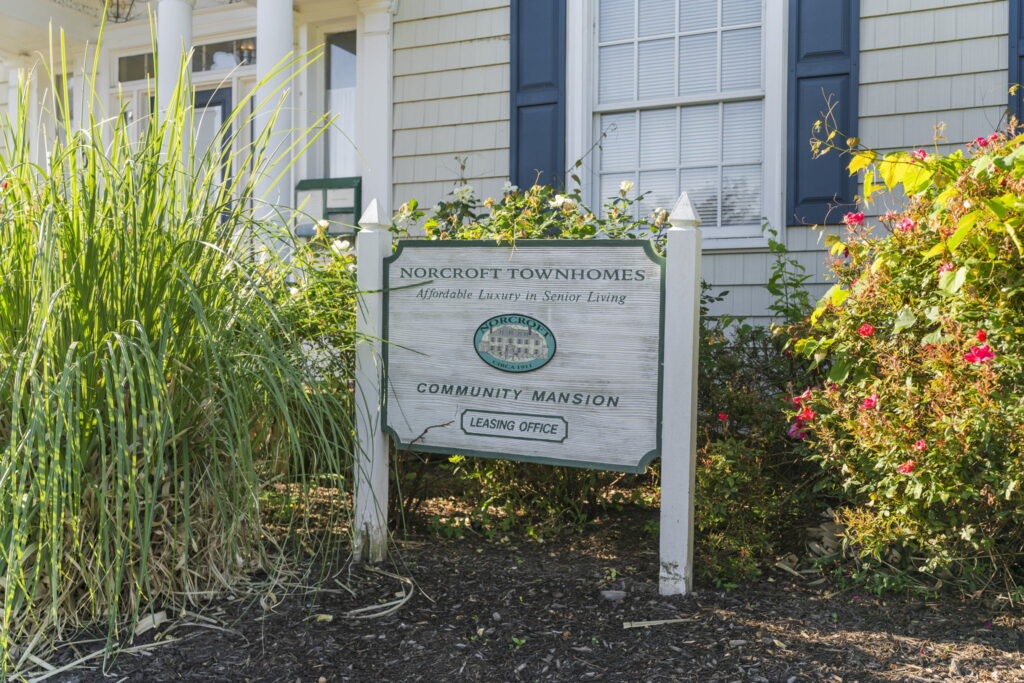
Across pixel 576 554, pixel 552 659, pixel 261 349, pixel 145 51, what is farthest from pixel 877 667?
pixel 145 51

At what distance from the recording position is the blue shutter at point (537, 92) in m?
5.44

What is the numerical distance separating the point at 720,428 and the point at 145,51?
19.0ft

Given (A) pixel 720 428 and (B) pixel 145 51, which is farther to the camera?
(B) pixel 145 51

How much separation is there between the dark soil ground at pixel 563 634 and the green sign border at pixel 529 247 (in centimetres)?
39

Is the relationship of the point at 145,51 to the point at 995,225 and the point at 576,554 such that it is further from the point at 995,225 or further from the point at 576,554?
the point at 995,225

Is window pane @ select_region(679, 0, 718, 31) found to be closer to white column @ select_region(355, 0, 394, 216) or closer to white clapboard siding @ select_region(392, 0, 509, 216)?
white clapboard siding @ select_region(392, 0, 509, 216)

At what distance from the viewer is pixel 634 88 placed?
5371mm

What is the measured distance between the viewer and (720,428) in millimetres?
3539

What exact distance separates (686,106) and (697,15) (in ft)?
1.72

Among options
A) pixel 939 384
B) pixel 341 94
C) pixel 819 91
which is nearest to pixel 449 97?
pixel 341 94

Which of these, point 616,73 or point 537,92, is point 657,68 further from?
point 537,92

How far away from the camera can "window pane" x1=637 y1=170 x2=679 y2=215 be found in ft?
17.4

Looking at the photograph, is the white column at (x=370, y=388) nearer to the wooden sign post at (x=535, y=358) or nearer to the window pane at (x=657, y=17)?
the wooden sign post at (x=535, y=358)

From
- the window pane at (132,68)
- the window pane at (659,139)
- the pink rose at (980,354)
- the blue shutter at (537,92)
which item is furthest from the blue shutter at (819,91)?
the window pane at (132,68)
